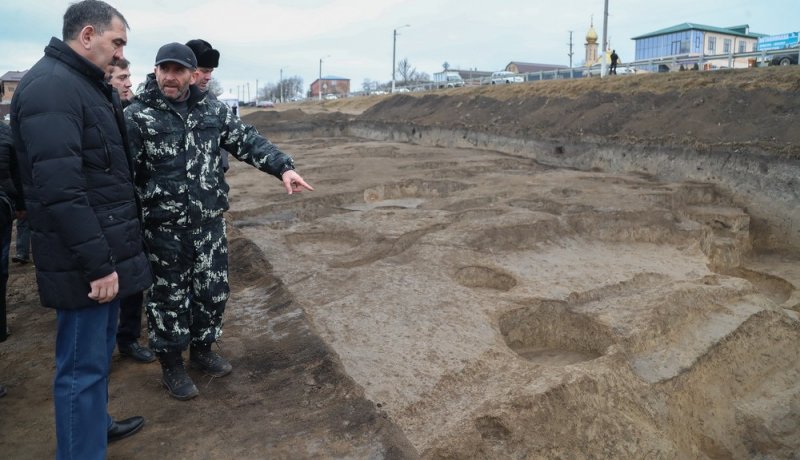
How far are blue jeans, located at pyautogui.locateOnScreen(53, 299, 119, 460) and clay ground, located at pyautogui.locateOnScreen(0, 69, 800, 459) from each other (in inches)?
16.1

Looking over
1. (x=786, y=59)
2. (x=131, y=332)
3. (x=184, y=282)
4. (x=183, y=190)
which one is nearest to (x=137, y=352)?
(x=131, y=332)

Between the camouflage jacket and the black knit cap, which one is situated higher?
the black knit cap

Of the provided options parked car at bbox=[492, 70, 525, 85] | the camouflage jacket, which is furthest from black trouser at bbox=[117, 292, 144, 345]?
parked car at bbox=[492, 70, 525, 85]

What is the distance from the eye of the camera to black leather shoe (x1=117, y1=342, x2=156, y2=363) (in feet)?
12.8

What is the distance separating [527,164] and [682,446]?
10.8 metres

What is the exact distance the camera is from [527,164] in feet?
48.6

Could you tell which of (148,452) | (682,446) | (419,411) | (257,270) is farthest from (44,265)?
(682,446)

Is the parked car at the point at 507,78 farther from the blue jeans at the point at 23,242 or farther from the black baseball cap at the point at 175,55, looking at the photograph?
the black baseball cap at the point at 175,55

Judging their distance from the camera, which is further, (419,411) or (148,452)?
(419,411)

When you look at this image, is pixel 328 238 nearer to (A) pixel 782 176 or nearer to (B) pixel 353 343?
(B) pixel 353 343

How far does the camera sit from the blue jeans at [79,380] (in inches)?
96.1

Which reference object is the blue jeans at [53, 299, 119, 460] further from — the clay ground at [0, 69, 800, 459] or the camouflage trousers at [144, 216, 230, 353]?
the camouflage trousers at [144, 216, 230, 353]

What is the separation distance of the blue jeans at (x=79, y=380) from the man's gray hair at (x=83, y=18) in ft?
3.79

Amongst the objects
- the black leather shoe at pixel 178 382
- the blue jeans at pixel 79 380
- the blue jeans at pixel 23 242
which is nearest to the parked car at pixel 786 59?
the blue jeans at pixel 23 242
